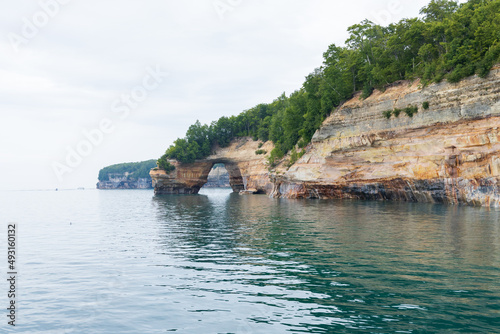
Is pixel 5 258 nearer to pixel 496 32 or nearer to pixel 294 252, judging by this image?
pixel 294 252

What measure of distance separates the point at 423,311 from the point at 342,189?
52884 mm

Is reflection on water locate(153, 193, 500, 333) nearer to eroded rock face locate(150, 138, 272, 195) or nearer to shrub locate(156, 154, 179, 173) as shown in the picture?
eroded rock face locate(150, 138, 272, 195)

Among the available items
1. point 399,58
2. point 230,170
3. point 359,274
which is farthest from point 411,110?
point 230,170

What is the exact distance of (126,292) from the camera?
40.3ft

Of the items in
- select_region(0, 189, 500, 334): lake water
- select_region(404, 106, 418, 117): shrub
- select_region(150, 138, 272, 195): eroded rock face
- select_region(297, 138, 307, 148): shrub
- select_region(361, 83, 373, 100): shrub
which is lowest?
select_region(0, 189, 500, 334): lake water

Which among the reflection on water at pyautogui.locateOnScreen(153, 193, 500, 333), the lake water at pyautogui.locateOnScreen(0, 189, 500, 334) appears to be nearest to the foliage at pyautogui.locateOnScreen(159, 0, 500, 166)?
the reflection on water at pyautogui.locateOnScreen(153, 193, 500, 333)

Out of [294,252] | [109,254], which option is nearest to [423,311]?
[294,252]

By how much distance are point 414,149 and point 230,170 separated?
76565 millimetres

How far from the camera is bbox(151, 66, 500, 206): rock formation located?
126 feet

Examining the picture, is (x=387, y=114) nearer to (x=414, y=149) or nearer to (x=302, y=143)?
(x=414, y=149)

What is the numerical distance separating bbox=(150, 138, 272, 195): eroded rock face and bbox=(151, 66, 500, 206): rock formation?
24415mm

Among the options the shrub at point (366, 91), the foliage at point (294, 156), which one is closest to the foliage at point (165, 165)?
the foliage at point (294, 156)

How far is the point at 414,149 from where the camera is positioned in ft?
152

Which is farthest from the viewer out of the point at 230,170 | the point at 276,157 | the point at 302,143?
the point at 230,170
